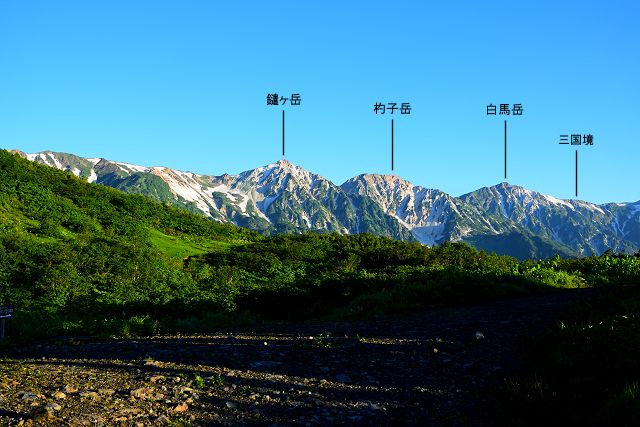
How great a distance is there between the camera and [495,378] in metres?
9.24

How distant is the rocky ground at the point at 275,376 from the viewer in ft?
24.7

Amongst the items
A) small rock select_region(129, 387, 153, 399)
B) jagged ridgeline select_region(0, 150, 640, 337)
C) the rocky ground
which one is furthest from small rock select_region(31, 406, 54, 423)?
jagged ridgeline select_region(0, 150, 640, 337)

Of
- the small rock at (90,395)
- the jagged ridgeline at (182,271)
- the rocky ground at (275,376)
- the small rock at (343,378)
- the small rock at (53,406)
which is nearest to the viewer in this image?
the small rock at (53,406)

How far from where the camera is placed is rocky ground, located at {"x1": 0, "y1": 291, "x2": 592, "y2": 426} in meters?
7.52

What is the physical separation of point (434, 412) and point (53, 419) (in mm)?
5303

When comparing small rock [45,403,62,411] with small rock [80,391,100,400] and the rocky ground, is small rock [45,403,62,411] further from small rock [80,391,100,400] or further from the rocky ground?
small rock [80,391,100,400]

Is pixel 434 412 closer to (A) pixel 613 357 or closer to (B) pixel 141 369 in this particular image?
(A) pixel 613 357

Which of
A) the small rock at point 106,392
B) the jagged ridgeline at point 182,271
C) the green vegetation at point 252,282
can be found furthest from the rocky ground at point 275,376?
the jagged ridgeline at point 182,271

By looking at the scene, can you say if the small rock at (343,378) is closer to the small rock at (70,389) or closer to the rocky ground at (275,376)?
the rocky ground at (275,376)

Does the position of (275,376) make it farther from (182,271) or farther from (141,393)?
(182,271)

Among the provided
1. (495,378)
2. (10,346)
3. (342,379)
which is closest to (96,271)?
(10,346)

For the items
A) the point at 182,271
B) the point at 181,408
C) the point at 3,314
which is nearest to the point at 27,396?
the point at 181,408

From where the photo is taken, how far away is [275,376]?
939 centimetres

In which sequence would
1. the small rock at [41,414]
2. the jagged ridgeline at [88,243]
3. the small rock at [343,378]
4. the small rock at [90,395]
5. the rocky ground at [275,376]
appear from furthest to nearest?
the jagged ridgeline at [88,243] < the small rock at [343,378] < the small rock at [90,395] < the rocky ground at [275,376] < the small rock at [41,414]
